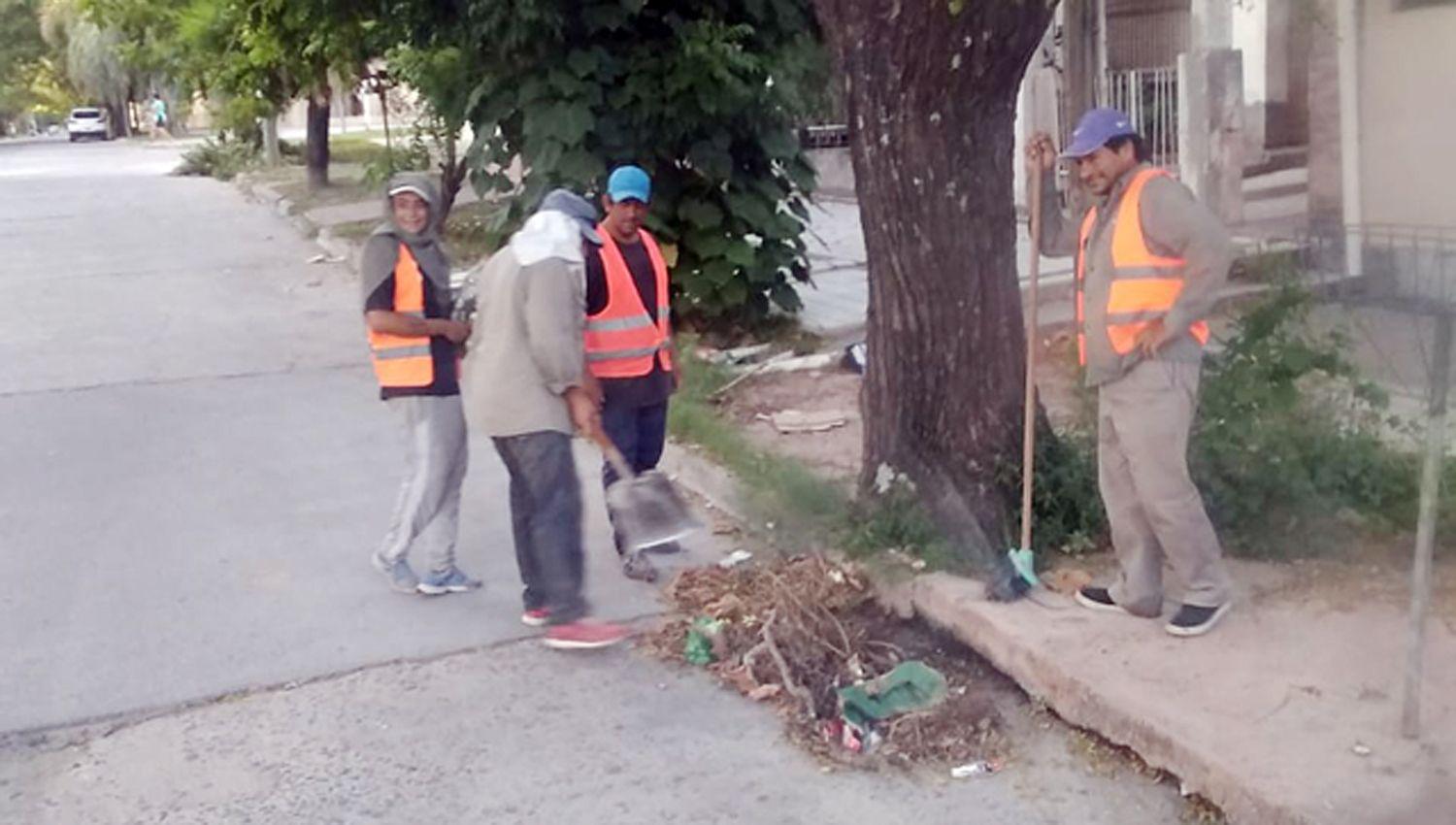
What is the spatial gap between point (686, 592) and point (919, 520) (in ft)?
2.93

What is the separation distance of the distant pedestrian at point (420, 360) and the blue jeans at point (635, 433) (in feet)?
1.89

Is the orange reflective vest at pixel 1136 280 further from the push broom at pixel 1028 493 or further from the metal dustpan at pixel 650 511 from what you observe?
the metal dustpan at pixel 650 511

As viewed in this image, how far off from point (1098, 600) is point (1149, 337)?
0.95 metres

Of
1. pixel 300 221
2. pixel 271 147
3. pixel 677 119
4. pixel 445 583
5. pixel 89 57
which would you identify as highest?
pixel 89 57

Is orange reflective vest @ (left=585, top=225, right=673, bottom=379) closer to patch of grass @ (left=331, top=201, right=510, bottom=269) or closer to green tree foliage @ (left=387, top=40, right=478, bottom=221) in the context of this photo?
green tree foliage @ (left=387, top=40, right=478, bottom=221)

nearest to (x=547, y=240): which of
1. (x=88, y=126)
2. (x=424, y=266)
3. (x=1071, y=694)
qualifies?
(x=424, y=266)

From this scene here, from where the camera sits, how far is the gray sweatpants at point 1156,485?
16.9 feet

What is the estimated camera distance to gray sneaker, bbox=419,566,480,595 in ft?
20.9

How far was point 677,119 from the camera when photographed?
403 inches

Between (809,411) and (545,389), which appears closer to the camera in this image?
(545,389)

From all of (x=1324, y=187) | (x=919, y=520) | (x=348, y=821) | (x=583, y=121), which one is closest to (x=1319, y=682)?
(x=919, y=520)

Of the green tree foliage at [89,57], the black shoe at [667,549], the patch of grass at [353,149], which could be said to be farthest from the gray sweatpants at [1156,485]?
the green tree foliage at [89,57]

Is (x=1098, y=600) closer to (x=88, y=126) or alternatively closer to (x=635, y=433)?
(x=635, y=433)

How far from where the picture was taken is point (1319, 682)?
4.85 meters
